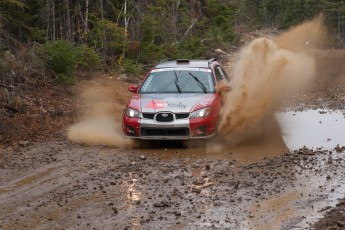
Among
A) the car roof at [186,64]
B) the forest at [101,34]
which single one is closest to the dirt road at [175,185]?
the car roof at [186,64]

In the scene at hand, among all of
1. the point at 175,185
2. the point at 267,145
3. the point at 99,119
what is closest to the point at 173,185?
the point at 175,185

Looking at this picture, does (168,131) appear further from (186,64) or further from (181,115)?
(186,64)

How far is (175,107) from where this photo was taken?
36.0 feet

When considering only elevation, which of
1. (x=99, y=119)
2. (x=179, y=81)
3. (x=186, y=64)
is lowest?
(x=99, y=119)

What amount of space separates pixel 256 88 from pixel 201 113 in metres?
2.15

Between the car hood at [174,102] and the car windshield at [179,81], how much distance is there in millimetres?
356

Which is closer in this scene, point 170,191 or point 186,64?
point 170,191

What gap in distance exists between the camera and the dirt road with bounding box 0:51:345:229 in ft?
21.8

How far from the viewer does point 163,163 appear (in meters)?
9.72

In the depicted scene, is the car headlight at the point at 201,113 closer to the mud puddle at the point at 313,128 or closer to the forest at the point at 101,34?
the mud puddle at the point at 313,128

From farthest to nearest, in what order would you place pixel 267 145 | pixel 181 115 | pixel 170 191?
pixel 267 145, pixel 181 115, pixel 170 191

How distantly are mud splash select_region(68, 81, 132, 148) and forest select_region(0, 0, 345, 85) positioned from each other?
1.02 meters

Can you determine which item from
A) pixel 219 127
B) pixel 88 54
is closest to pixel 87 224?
pixel 219 127

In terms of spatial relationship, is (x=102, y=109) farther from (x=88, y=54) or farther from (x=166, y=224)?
(x=166, y=224)
